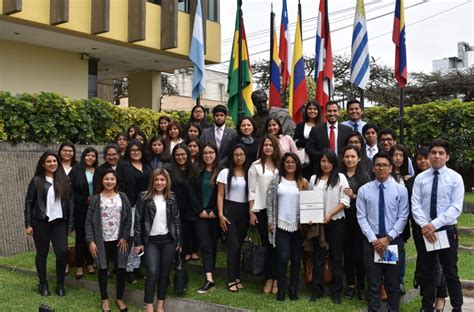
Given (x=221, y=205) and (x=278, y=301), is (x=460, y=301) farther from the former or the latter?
(x=221, y=205)

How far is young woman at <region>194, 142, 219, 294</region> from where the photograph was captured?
21.4ft

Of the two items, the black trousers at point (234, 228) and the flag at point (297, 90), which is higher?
the flag at point (297, 90)

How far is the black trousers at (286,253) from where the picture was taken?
599 cm

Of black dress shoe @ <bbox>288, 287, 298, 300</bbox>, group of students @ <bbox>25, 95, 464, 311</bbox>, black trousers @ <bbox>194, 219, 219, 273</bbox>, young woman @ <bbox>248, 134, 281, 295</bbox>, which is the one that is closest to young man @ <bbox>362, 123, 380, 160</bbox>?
group of students @ <bbox>25, 95, 464, 311</bbox>

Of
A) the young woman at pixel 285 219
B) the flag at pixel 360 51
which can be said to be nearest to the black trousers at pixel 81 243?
the young woman at pixel 285 219

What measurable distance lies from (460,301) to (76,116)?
323 inches

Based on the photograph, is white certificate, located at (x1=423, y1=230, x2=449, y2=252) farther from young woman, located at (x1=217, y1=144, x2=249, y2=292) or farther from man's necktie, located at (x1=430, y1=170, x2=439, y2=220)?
young woman, located at (x1=217, y1=144, x2=249, y2=292)

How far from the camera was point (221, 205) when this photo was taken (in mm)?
6391

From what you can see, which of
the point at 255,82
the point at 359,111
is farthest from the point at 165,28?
the point at 255,82

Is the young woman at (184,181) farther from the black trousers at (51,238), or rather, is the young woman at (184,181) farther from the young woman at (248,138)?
the black trousers at (51,238)

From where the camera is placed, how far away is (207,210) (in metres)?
6.53

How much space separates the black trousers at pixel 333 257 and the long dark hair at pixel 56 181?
3.26 m

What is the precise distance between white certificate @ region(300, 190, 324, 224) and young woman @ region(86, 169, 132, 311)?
2.12m

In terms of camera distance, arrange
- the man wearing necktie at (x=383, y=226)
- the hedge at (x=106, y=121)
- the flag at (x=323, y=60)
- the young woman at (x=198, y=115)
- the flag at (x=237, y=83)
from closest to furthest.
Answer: the man wearing necktie at (x=383, y=226) < the young woman at (x=198, y=115) < the flag at (x=323, y=60) < the flag at (x=237, y=83) < the hedge at (x=106, y=121)
